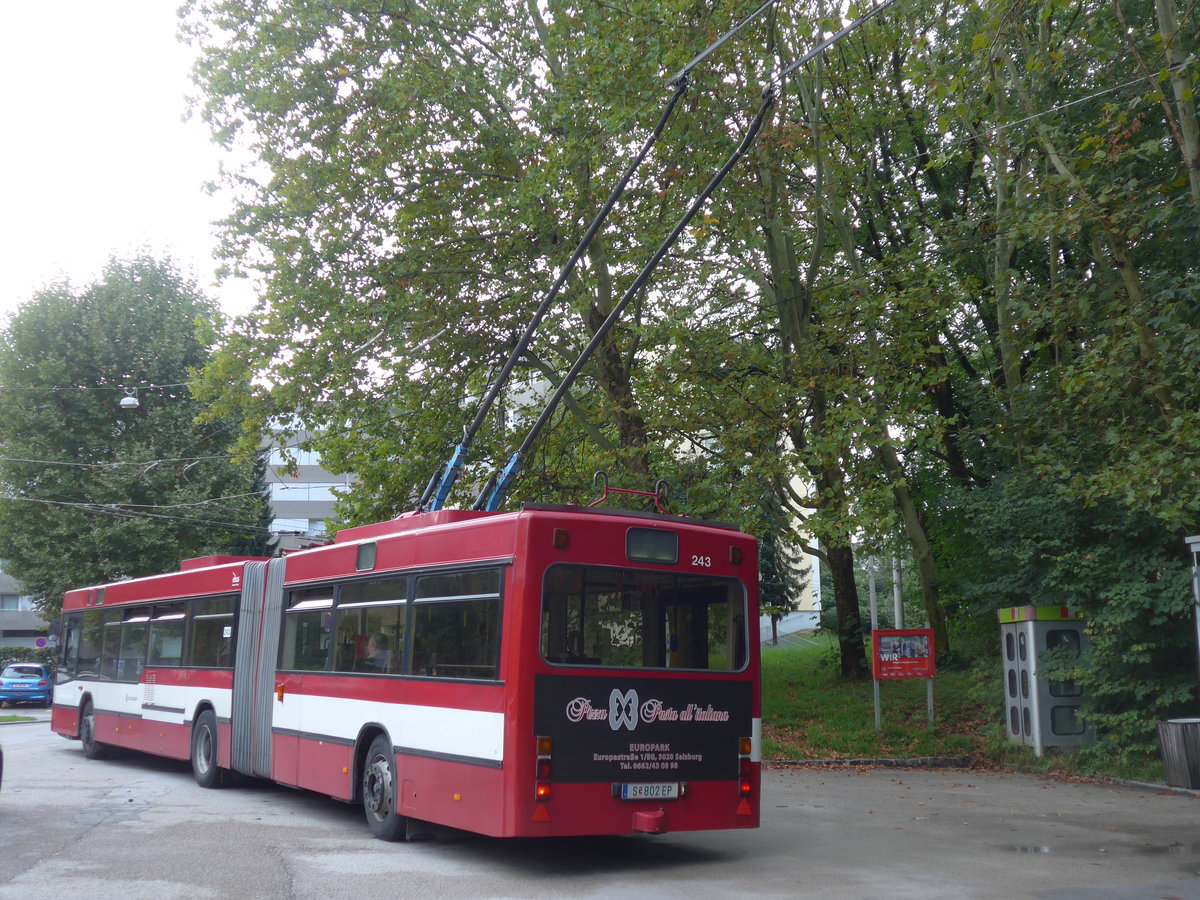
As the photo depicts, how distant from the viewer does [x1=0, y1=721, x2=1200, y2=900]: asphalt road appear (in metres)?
8.25

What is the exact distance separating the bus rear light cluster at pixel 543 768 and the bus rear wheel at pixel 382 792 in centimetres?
200

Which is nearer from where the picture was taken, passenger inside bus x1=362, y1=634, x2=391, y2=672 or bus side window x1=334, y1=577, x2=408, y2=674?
bus side window x1=334, y1=577, x2=408, y2=674

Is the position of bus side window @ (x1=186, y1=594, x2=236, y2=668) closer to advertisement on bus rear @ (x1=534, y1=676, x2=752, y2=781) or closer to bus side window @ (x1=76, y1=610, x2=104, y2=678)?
bus side window @ (x1=76, y1=610, x2=104, y2=678)

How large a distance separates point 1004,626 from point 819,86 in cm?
938

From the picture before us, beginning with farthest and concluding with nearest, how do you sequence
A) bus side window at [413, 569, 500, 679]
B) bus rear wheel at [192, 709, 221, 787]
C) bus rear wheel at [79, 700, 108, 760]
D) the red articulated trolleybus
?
1. bus rear wheel at [79, 700, 108, 760]
2. bus rear wheel at [192, 709, 221, 787]
3. bus side window at [413, 569, 500, 679]
4. the red articulated trolleybus

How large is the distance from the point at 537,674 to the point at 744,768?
2.16 m

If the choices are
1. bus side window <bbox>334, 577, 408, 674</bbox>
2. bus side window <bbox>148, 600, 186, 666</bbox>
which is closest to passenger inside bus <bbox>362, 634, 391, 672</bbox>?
bus side window <bbox>334, 577, 408, 674</bbox>

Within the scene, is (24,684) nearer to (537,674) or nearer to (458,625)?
(458,625)

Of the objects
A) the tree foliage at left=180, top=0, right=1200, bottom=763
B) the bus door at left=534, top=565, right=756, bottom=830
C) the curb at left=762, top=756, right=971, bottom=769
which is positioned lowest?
the curb at left=762, top=756, right=971, bottom=769

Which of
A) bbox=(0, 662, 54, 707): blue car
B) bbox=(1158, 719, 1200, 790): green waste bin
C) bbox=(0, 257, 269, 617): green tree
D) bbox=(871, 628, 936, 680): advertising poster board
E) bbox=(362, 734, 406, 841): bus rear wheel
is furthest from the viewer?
bbox=(0, 662, 54, 707): blue car

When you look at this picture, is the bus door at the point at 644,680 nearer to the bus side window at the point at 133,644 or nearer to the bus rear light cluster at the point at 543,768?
the bus rear light cluster at the point at 543,768

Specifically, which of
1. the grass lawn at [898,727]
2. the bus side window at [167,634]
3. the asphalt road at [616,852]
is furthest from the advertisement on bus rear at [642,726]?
the grass lawn at [898,727]

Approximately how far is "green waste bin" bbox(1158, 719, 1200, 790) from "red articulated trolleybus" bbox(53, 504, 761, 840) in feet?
26.9

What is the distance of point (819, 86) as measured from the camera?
783 inches
